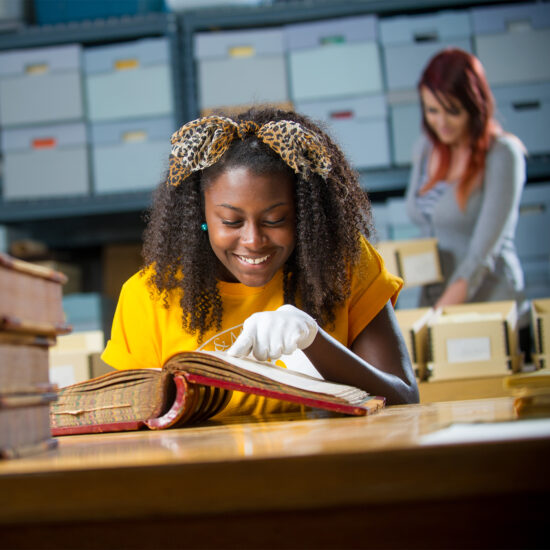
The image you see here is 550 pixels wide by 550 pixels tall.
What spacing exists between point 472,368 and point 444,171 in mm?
629

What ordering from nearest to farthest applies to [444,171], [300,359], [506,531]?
1. [506,531]
2. [300,359]
3. [444,171]

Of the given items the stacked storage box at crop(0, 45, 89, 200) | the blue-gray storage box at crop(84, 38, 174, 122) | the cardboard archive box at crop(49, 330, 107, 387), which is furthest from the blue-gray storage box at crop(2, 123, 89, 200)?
the cardboard archive box at crop(49, 330, 107, 387)

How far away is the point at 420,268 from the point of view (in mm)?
1826

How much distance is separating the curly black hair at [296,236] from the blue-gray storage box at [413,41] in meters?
1.05

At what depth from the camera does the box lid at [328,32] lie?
6.55ft

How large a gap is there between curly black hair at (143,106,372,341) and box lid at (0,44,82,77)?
120 cm

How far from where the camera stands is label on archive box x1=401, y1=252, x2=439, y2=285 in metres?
1.82

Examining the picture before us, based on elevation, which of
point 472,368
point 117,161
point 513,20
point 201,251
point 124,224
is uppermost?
point 513,20

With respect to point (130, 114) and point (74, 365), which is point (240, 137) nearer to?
point (74, 365)

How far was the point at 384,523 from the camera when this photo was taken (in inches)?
11.2

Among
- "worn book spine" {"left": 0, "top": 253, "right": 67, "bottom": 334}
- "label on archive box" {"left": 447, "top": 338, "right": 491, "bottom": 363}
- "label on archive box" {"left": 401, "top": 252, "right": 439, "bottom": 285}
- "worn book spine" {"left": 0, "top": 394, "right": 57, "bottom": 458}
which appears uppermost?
"label on archive box" {"left": 401, "top": 252, "right": 439, "bottom": 285}

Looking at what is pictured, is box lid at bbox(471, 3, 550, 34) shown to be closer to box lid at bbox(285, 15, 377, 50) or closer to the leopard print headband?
box lid at bbox(285, 15, 377, 50)

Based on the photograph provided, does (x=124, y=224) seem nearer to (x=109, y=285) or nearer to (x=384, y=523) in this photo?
(x=109, y=285)

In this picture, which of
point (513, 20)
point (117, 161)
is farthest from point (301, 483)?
point (513, 20)
